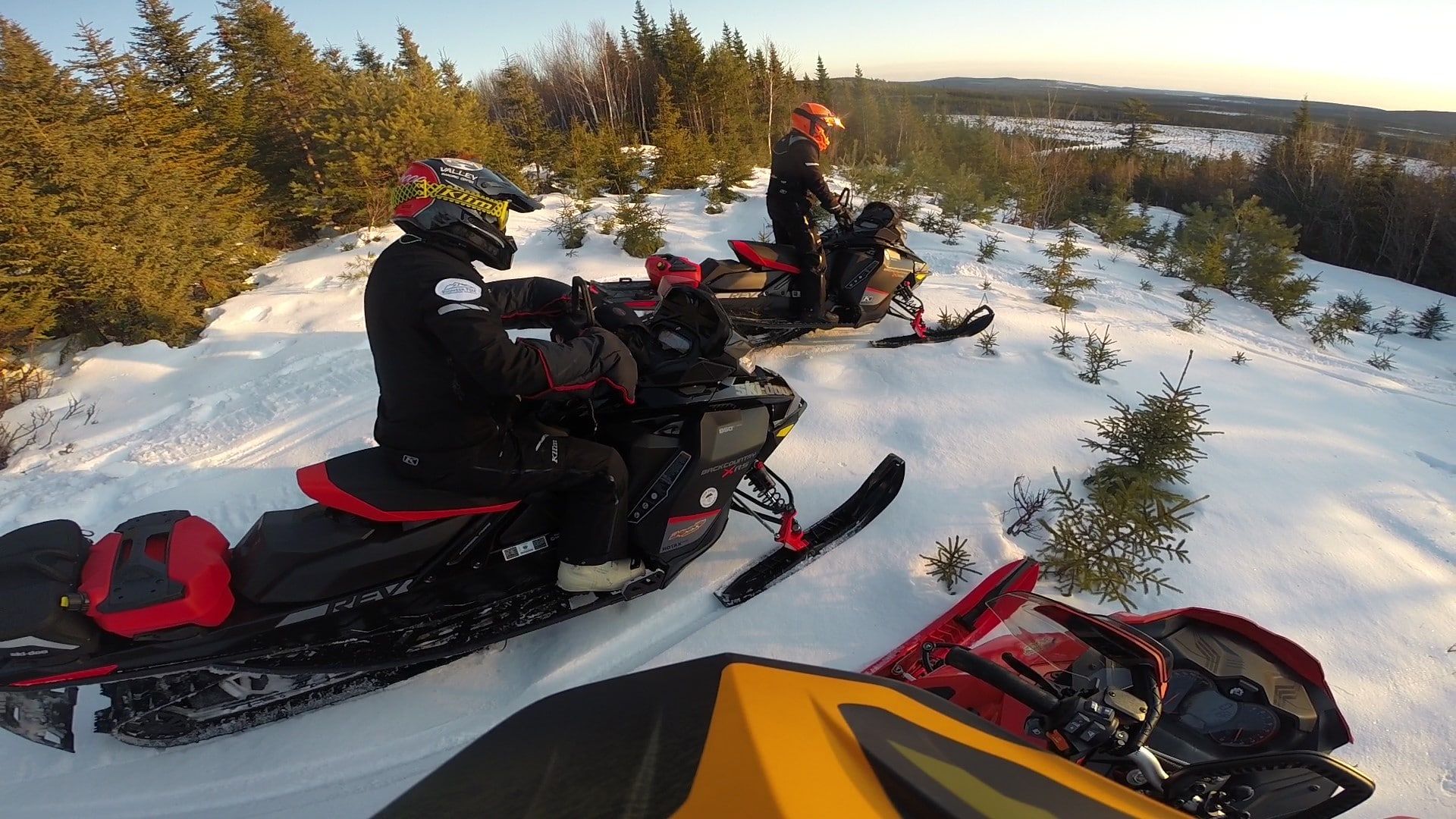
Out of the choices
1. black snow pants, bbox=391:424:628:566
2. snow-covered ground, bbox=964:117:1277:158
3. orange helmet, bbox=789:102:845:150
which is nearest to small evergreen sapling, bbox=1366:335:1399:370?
orange helmet, bbox=789:102:845:150

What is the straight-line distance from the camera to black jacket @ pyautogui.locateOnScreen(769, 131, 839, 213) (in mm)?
5559

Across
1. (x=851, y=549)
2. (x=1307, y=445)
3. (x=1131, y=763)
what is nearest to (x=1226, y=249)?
(x=1307, y=445)

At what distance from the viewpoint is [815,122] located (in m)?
5.55

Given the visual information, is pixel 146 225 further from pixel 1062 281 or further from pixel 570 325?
pixel 1062 281

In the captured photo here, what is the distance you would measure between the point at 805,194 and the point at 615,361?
3.82 metres

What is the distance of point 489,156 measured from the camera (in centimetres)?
1333

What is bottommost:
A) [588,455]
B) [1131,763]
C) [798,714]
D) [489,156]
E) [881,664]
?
[881,664]

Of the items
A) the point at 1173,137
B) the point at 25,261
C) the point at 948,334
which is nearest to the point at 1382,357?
the point at 948,334

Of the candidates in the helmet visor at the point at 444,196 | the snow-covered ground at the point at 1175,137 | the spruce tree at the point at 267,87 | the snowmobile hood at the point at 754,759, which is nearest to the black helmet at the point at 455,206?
the helmet visor at the point at 444,196

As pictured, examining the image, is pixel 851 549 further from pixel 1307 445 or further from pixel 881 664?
pixel 1307 445

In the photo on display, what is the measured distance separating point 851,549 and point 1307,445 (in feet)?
12.2

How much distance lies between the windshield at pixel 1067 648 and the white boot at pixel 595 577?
160cm

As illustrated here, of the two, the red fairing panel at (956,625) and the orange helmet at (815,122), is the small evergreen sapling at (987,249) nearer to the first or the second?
the orange helmet at (815,122)

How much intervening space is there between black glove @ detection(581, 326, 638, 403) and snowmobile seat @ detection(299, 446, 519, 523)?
76 cm
